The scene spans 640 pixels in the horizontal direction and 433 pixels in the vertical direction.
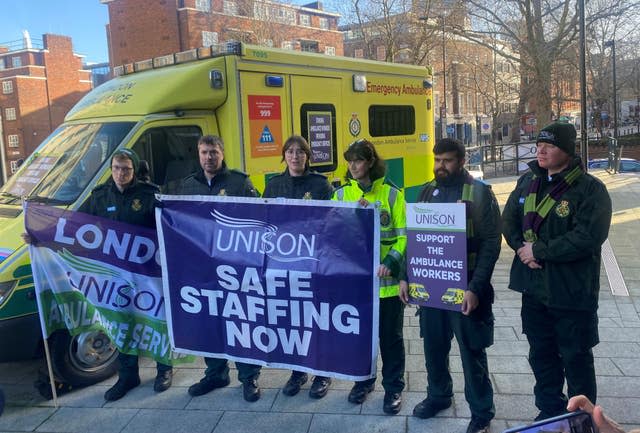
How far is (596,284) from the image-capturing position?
3.43 meters

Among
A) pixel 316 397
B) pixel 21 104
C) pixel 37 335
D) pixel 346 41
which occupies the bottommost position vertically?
pixel 316 397

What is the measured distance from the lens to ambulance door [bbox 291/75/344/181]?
21.8 ft

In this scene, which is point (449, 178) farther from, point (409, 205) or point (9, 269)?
point (9, 269)

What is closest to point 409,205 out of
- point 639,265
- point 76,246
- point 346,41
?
point 76,246

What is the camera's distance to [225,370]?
468 cm

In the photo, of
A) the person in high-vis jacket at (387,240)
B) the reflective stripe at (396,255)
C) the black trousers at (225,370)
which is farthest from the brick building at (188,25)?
the reflective stripe at (396,255)

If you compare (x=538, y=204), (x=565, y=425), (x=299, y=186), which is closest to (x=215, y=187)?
(x=299, y=186)

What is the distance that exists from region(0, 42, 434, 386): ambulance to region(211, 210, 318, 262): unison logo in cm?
140

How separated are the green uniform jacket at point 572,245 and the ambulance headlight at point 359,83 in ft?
13.5

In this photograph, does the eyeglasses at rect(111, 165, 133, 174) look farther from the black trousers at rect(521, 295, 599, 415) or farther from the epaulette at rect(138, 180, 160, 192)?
the black trousers at rect(521, 295, 599, 415)

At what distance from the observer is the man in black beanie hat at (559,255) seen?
130 inches

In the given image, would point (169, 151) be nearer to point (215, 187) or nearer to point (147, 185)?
point (147, 185)

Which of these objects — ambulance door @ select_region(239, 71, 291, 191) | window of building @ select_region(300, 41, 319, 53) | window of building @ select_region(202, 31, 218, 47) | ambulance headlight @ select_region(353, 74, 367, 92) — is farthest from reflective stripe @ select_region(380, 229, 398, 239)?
window of building @ select_region(300, 41, 319, 53)

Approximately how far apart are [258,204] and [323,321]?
36.3 inches
